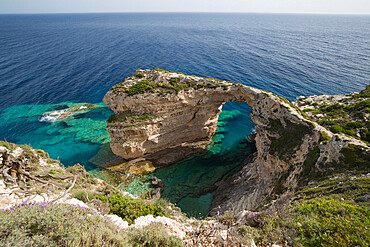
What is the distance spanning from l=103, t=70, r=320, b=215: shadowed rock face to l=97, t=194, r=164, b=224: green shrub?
10.5m

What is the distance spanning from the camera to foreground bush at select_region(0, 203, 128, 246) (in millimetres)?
4812

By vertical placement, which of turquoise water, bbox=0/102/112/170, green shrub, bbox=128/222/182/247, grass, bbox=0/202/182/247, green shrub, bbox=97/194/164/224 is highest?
grass, bbox=0/202/182/247

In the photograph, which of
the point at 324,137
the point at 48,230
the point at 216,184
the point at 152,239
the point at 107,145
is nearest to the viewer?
the point at 48,230

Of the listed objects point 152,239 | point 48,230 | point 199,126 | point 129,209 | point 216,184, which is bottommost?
point 216,184

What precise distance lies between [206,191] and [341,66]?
5256 cm

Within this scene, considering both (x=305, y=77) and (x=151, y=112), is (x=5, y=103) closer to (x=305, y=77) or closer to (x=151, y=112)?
(x=151, y=112)

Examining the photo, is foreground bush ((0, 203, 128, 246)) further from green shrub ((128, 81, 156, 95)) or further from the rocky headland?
green shrub ((128, 81, 156, 95))

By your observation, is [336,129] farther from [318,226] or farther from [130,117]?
[130,117]

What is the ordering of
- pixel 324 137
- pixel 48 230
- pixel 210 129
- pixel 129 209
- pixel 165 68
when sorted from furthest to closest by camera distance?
pixel 165 68, pixel 210 129, pixel 324 137, pixel 129 209, pixel 48 230

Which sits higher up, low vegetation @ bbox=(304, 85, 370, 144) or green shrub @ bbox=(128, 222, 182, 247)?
low vegetation @ bbox=(304, 85, 370, 144)

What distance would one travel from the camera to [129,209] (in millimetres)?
9711

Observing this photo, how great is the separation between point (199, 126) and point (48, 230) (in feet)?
78.8

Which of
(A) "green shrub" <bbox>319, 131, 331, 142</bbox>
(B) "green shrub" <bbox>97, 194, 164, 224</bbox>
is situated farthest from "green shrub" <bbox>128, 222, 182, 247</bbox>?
(A) "green shrub" <bbox>319, 131, 331, 142</bbox>

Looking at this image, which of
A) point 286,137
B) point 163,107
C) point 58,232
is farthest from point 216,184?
point 58,232
